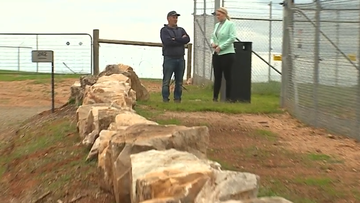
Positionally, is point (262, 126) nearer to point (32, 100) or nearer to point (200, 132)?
point (200, 132)

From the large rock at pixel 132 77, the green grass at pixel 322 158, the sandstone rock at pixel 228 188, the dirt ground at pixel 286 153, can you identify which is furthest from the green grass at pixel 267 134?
the sandstone rock at pixel 228 188

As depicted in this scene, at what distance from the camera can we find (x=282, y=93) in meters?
13.9

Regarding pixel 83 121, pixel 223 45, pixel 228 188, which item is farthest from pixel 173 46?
pixel 228 188

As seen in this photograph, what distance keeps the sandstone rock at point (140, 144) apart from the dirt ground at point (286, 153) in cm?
53

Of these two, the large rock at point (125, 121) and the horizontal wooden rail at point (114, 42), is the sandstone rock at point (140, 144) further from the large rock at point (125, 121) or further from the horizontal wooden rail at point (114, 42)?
the horizontal wooden rail at point (114, 42)

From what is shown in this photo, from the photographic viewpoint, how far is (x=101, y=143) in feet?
23.6

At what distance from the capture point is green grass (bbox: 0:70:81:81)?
22094mm

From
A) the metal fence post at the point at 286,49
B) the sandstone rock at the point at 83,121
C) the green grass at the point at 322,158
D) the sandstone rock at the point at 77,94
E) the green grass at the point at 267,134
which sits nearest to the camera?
the green grass at the point at 322,158

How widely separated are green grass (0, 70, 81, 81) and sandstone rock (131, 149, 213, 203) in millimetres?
16129

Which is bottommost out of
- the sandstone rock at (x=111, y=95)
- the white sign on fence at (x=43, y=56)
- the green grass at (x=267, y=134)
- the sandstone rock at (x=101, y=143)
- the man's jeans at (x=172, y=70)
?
the green grass at (x=267, y=134)

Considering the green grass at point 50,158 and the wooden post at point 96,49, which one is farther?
the wooden post at point 96,49

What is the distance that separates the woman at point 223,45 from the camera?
13695mm

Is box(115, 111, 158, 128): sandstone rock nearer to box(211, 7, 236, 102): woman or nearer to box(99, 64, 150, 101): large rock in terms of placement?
box(211, 7, 236, 102): woman

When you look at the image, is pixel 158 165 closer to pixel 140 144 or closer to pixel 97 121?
pixel 140 144
